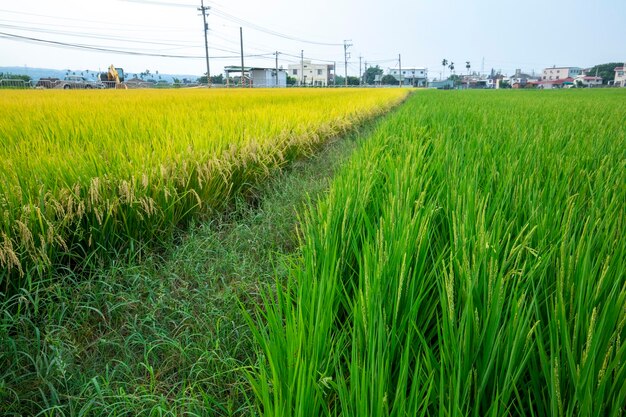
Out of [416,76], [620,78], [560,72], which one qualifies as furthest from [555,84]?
[560,72]

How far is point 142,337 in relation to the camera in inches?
57.7

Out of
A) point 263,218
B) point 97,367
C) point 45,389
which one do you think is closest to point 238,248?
point 263,218

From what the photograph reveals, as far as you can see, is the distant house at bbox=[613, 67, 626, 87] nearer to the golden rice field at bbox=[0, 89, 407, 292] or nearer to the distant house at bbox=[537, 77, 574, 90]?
the distant house at bbox=[537, 77, 574, 90]

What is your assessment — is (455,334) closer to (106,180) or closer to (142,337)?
(142,337)

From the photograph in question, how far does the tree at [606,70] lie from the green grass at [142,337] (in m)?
103

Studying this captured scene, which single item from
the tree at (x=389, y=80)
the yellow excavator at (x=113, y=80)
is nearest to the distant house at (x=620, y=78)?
the tree at (x=389, y=80)

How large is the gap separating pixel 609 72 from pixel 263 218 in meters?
110

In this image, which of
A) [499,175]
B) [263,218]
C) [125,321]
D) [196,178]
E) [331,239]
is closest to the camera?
[331,239]

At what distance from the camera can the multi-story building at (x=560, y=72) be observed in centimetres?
9781

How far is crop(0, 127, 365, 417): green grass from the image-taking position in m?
1.19

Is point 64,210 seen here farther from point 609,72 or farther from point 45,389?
point 609,72

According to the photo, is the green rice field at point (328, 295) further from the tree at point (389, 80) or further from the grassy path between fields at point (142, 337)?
the tree at point (389, 80)

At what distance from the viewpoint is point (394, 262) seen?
1054mm

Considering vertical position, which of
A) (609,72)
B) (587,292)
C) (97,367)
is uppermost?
(609,72)
